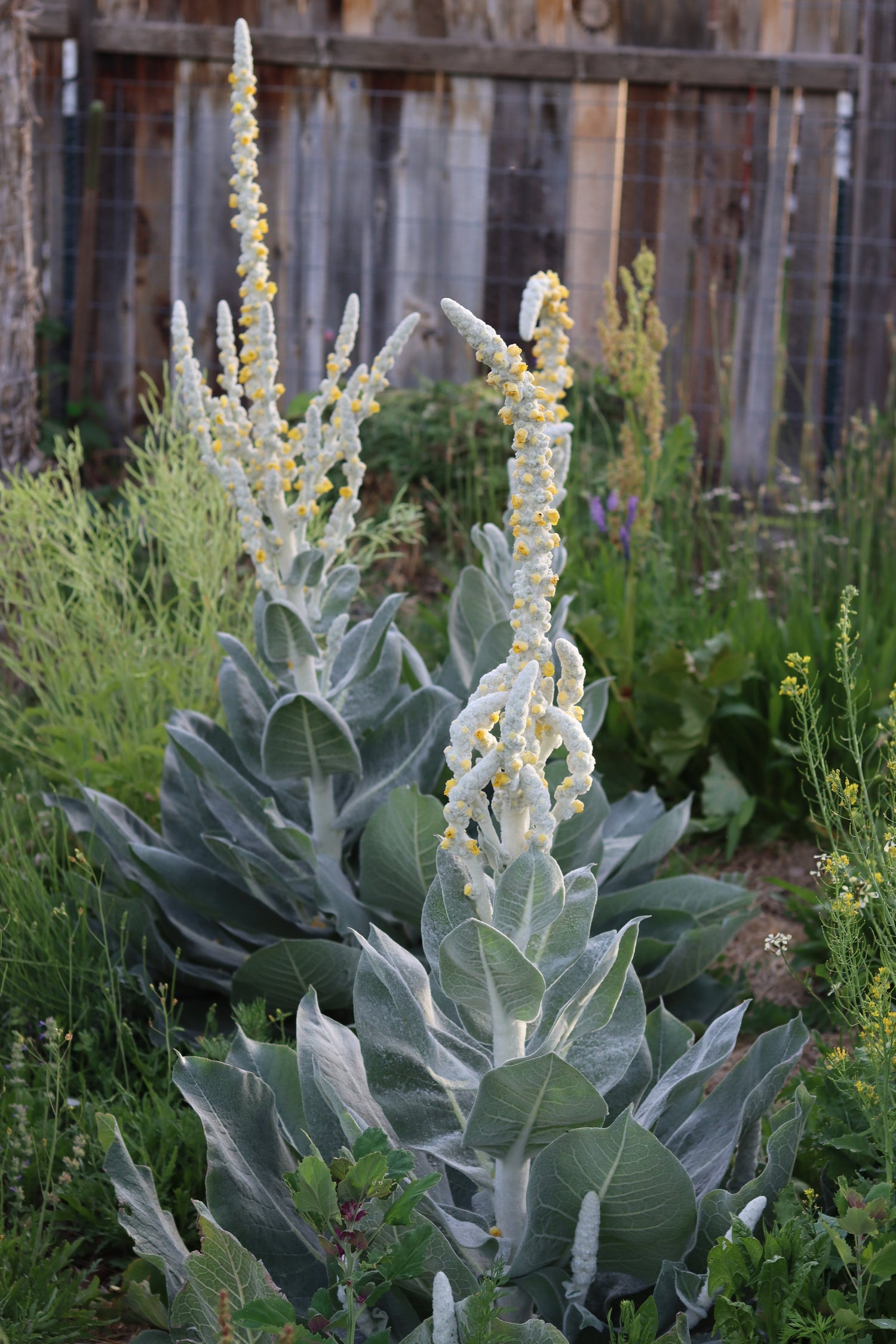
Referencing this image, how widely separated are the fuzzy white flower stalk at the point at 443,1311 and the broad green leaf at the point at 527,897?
0.36 metres

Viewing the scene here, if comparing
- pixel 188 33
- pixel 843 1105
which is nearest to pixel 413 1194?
pixel 843 1105

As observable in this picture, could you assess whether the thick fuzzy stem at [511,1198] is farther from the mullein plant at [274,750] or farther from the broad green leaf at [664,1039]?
the mullein plant at [274,750]

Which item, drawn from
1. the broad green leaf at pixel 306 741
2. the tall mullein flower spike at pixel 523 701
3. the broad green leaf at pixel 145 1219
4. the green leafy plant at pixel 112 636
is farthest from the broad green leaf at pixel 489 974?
the green leafy plant at pixel 112 636

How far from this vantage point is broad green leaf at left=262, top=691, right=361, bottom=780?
217 cm

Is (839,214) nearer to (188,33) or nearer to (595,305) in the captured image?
(595,305)

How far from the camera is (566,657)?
4.47 ft

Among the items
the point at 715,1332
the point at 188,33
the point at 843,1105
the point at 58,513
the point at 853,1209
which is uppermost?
the point at 188,33

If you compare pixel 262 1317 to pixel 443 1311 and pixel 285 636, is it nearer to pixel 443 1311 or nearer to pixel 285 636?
pixel 443 1311

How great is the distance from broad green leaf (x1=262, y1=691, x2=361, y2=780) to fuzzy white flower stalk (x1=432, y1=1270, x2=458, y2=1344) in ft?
3.52

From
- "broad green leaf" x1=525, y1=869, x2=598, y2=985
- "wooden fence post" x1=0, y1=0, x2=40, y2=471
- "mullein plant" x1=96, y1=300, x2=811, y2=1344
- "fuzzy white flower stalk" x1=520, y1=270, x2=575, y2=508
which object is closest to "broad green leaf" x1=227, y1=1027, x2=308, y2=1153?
"mullein plant" x1=96, y1=300, x2=811, y2=1344

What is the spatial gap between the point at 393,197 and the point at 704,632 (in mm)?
3371

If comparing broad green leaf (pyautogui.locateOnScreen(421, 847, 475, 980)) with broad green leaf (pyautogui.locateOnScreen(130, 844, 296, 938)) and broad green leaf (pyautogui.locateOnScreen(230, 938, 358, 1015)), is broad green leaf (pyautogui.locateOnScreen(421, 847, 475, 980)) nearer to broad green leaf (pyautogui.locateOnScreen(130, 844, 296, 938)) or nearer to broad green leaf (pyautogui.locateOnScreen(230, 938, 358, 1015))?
broad green leaf (pyautogui.locateOnScreen(230, 938, 358, 1015))

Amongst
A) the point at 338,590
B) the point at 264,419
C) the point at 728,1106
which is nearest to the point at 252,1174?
the point at 728,1106

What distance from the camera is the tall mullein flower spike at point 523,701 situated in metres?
1.30
